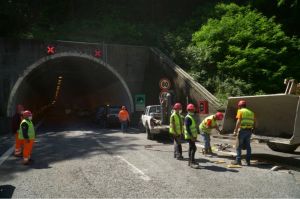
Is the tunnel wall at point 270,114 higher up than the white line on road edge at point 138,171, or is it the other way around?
the tunnel wall at point 270,114

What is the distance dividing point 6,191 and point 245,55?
19283 millimetres

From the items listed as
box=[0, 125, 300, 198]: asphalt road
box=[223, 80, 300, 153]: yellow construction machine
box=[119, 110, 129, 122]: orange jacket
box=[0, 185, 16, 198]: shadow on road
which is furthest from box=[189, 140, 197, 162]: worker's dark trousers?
box=[119, 110, 129, 122]: orange jacket

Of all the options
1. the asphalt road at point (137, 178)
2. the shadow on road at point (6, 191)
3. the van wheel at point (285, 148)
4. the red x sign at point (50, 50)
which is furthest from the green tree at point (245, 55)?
the shadow on road at point (6, 191)

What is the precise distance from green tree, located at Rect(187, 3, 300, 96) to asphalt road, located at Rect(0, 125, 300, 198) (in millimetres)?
12122

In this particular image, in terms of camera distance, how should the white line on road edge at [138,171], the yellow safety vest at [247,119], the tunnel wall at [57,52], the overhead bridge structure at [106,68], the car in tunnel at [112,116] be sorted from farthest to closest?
the car in tunnel at [112,116]
the tunnel wall at [57,52]
the overhead bridge structure at [106,68]
the yellow safety vest at [247,119]
the white line on road edge at [138,171]

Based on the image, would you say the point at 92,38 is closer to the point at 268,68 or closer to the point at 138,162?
the point at 268,68

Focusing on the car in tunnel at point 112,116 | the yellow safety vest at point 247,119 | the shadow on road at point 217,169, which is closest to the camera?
the shadow on road at point 217,169

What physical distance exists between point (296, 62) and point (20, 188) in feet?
70.0

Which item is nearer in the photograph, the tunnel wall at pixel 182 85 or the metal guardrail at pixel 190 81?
the metal guardrail at pixel 190 81

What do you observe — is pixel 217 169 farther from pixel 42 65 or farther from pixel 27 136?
pixel 42 65

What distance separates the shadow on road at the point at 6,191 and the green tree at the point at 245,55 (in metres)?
16.5

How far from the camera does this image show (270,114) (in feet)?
41.1

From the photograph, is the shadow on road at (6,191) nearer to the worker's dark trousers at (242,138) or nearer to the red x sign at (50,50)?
the worker's dark trousers at (242,138)

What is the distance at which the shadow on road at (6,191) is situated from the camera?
747 cm
